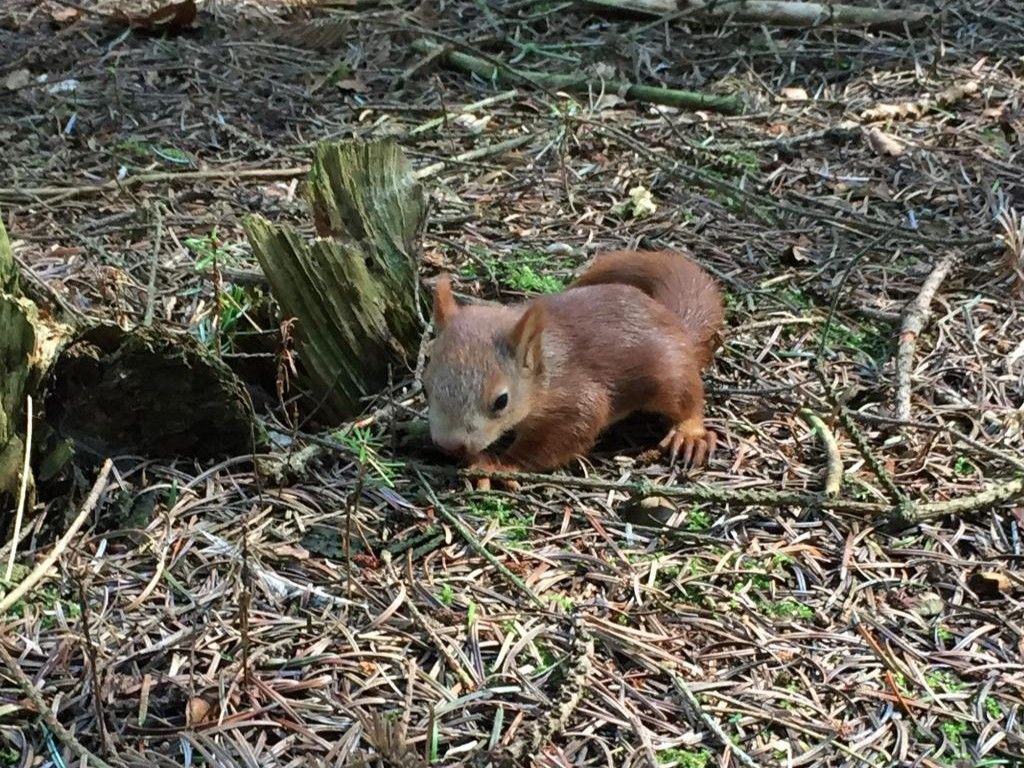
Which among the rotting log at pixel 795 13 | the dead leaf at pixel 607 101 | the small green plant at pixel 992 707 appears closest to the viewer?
the small green plant at pixel 992 707

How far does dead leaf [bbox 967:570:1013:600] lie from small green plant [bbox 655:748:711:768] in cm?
86

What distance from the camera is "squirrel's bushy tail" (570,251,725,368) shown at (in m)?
3.20

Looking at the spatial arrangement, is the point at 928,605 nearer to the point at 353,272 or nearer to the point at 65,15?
the point at 353,272

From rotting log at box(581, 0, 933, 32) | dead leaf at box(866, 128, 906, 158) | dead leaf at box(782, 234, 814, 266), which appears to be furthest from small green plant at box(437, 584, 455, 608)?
rotting log at box(581, 0, 933, 32)

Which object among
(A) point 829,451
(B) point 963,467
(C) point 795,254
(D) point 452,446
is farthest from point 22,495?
(C) point 795,254

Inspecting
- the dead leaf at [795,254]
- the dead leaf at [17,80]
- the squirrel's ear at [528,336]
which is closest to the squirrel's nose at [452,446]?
the squirrel's ear at [528,336]

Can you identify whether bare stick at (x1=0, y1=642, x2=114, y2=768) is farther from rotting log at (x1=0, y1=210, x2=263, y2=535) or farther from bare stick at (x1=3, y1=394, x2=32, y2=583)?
rotting log at (x1=0, y1=210, x2=263, y2=535)

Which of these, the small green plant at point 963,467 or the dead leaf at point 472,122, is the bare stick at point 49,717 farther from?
the dead leaf at point 472,122

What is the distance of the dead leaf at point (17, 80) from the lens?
4.70 m

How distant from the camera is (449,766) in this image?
1.89 m

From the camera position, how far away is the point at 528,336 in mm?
2867

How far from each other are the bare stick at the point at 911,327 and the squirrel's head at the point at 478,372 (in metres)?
1.01

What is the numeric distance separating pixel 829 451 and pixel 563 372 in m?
0.76

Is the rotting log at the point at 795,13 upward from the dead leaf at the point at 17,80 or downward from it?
upward
